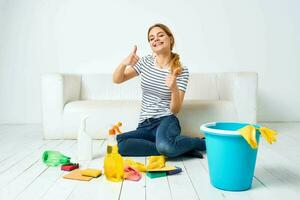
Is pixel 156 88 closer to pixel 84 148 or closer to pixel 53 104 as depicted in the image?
pixel 84 148

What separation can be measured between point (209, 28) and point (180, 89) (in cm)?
154

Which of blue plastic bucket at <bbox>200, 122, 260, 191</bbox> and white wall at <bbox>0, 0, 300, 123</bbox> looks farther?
white wall at <bbox>0, 0, 300, 123</bbox>

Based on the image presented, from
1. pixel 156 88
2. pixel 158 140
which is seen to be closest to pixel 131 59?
pixel 156 88

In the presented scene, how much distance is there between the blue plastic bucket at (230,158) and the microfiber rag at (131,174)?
352 mm

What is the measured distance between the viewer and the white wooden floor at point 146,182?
1384 millimetres

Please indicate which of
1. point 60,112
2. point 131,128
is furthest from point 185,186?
point 60,112

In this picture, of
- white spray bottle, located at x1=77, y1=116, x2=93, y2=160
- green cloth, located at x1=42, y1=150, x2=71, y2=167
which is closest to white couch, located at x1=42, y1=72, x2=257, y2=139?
white spray bottle, located at x1=77, y1=116, x2=93, y2=160

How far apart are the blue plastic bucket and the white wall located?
205 cm

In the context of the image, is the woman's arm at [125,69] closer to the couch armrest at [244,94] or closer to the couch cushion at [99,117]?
the couch cushion at [99,117]

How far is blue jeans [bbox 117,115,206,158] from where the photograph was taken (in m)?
1.90

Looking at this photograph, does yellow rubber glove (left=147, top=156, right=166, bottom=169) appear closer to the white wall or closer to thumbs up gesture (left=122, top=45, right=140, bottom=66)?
thumbs up gesture (left=122, top=45, right=140, bottom=66)

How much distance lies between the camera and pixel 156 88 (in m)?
2.05

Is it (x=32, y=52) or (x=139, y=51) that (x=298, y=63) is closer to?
(x=139, y=51)

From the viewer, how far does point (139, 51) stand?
133 inches
